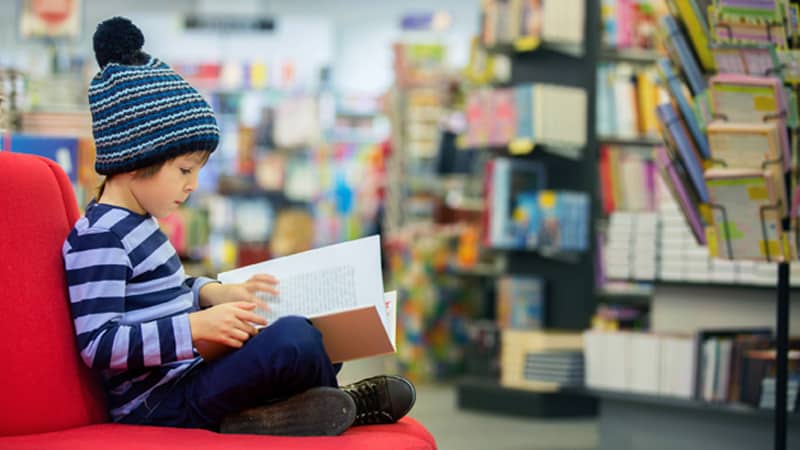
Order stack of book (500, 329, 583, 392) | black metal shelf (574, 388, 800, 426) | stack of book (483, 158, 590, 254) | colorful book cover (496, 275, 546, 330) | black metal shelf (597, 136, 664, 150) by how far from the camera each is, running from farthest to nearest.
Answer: black metal shelf (597, 136, 664, 150)
colorful book cover (496, 275, 546, 330)
stack of book (483, 158, 590, 254)
stack of book (500, 329, 583, 392)
black metal shelf (574, 388, 800, 426)

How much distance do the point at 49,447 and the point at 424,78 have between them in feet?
20.6

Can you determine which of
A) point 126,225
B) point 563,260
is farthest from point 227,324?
point 563,260

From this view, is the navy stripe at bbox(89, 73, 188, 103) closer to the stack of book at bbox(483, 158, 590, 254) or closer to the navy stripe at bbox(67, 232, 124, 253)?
the navy stripe at bbox(67, 232, 124, 253)

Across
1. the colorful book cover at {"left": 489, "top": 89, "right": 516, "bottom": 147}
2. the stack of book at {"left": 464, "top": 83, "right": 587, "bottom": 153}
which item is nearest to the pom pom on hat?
the stack of book at {"left": 464, "top": 83, "right": 587, "bottom": 153}

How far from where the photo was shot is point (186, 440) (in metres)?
1.76

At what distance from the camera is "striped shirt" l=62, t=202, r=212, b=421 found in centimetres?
184

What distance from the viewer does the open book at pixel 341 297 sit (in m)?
1.79

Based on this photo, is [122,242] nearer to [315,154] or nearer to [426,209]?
[426,209]

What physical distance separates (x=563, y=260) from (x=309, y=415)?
4.06 metres

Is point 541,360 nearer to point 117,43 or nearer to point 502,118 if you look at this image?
point 502,118

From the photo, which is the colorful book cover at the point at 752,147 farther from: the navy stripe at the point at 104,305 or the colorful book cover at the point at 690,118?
the navy stripe at the point at 104,305

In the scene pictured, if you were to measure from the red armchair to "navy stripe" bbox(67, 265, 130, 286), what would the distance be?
0.07m

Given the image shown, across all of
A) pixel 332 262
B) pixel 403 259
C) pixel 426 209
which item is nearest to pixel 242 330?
pixel 332 262

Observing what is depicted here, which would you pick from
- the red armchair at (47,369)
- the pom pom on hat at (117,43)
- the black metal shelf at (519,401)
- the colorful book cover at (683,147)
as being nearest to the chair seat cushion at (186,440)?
the red armchair at (47,369)
